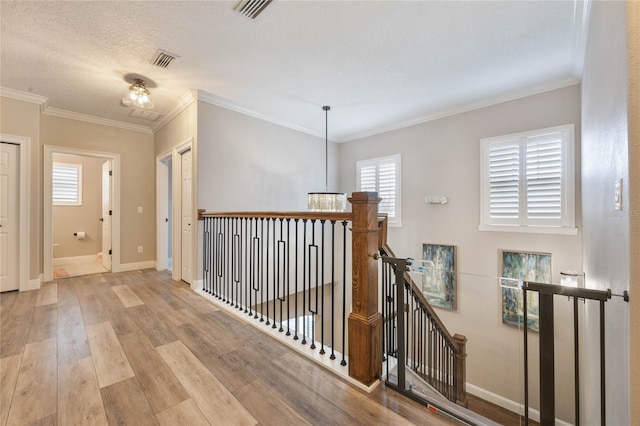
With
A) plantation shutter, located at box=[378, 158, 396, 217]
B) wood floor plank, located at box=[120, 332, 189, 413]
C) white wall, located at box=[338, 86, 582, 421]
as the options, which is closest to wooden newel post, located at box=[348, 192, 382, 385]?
wood floor plank, located at box=[120, 332, 189, 413]

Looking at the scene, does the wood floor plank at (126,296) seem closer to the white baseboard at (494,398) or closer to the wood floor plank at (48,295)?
the wood floor plank at (48,295)

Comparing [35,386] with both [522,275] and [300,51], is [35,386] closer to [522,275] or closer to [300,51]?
[300,51]

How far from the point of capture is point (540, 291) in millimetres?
1178

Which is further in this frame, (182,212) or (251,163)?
(251,163)

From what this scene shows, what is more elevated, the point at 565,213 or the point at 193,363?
the point at 565,213

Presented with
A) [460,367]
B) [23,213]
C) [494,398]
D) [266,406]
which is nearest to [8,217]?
[23,213]

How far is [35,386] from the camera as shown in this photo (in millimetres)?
1562

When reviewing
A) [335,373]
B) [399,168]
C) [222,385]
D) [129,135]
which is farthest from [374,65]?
[129,135]

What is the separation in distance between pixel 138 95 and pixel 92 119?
1.80m

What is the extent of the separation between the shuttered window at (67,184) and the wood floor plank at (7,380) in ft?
16.3

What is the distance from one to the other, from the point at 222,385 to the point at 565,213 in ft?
12.5

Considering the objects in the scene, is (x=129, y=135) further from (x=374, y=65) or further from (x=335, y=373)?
(x=335, y=373)

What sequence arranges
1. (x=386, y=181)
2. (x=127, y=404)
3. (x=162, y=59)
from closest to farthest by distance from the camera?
(x=127, y=404), (x=162, y=59), (x=386, y=181)

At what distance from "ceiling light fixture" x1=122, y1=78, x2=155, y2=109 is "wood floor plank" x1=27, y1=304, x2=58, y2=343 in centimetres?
238
